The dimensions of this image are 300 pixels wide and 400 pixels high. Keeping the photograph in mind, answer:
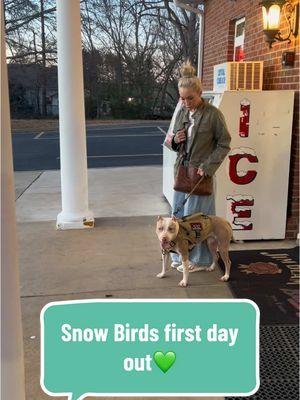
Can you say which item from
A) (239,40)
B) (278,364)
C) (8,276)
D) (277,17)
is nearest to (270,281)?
(278,364)

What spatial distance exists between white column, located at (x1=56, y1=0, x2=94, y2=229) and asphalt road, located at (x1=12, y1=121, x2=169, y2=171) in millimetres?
5222

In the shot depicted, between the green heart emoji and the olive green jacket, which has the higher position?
the olive green jacket

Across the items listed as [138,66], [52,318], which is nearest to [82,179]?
[52,318]

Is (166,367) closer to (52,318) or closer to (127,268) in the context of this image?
(52,318)

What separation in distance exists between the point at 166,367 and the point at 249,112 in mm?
3651

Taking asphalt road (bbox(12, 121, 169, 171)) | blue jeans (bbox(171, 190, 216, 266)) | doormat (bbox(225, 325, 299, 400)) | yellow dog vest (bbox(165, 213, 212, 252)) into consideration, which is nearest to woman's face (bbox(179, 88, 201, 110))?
blue jeans (bbox(171, 190, 216, 266))

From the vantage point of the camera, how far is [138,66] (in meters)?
A: 29.2

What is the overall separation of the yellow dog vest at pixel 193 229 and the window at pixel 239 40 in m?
3.40

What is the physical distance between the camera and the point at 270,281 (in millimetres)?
4156

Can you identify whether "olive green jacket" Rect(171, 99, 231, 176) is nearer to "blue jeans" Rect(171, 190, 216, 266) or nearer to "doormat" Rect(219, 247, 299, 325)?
"blue jeans" Rect(171, 190, 216, 266)

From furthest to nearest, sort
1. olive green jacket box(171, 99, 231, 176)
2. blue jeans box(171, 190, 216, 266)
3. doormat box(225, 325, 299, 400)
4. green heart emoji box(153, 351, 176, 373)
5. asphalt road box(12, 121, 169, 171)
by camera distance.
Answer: asphalt road box(12, 121, 169, 171)
blue jeans box(171, 190, 216, 266)
olive green jacket box(171, 99, 231, 176)
doormat box(225, 325, 299, 400)
green heart emoji box(153, 351, 176, 373)

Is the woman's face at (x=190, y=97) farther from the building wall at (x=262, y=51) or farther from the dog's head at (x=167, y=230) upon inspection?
the building wall at (x=262, y=51)

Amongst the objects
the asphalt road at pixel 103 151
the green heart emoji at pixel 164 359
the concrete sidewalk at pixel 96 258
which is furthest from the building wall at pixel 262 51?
the asphalt road at pixel 103 151

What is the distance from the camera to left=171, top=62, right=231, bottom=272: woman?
3980mm
